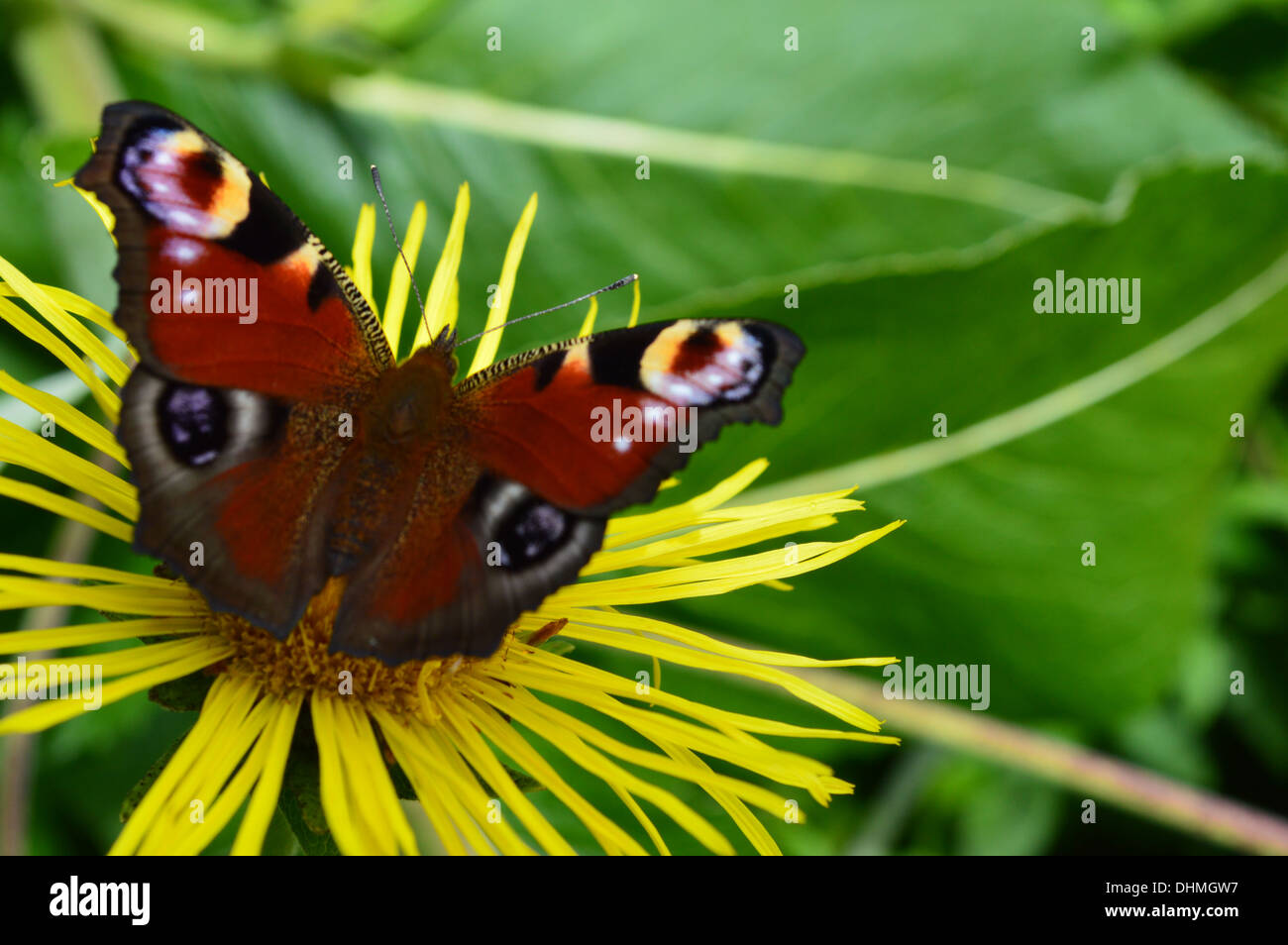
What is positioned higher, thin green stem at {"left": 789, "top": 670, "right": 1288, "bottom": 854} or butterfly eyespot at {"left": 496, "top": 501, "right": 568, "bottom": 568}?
butterfly eyespot at {"left": 496, "top": 501, "right": 568, "bottom": 568}

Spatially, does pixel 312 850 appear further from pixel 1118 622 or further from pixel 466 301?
pixel 1118 622

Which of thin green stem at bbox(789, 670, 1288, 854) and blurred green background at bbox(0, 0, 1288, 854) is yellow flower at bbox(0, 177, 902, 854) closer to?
blurred green background at bbox(0, 0, 1288, 854)

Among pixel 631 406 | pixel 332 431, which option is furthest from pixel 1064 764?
pixel 332 431

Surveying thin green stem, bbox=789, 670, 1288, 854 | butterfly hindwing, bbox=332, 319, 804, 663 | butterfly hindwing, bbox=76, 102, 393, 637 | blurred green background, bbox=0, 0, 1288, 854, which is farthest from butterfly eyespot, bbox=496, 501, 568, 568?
thin green stem, bbox=789, 670, 1288, 854

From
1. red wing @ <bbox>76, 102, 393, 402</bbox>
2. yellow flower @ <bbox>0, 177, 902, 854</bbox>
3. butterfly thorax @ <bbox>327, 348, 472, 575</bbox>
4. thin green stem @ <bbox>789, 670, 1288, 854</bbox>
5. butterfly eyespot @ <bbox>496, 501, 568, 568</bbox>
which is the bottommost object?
thin green stem @ <bbox>789, 670, 1288, 854</bbox>

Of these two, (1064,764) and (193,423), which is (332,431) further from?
(1064,764)

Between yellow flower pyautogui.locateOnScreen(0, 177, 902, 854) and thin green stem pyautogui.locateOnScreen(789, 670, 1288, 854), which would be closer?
yellow flower pyautogui.locateOnScreen(0, 177, 902, 854)

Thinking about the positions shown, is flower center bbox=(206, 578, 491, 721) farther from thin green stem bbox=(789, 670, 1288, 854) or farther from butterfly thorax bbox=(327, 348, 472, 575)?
thin green stem bbox=(789, 670, 1288, 854)
